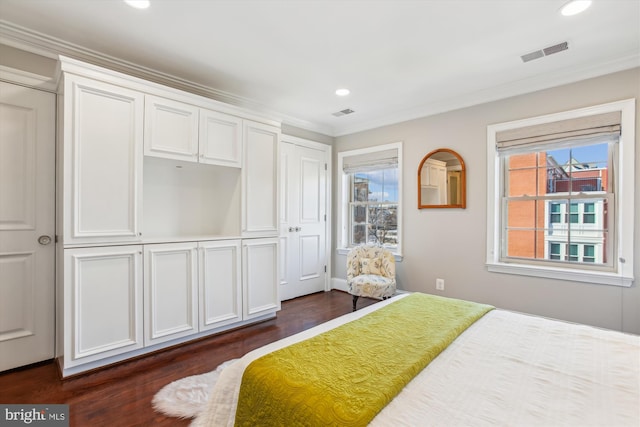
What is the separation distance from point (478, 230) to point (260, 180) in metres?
2.47

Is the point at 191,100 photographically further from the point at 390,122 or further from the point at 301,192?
the point at 390,122

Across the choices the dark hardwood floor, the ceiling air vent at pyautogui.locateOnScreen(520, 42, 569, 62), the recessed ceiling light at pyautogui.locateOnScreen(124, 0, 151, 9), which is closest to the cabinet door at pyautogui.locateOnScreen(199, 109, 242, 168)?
the recessed ceiling light at pyautogui.locateOnScreen(124, 0, 151, 9)

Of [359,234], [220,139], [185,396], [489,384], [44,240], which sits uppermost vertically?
[220,139]

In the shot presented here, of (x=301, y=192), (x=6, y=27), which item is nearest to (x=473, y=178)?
(x=301, y=192)

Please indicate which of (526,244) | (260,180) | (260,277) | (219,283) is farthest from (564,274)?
(219,283)

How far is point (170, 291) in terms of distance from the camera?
8.75 ft

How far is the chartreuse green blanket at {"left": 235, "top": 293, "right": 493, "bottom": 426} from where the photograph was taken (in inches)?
39.1

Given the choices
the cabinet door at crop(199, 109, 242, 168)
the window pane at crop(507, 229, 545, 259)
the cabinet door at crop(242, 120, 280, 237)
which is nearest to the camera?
the cabinet door at crop(199, 109, 242, 168)

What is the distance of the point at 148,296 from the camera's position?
99.4 inches

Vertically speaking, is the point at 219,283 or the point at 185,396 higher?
the point at 219,283

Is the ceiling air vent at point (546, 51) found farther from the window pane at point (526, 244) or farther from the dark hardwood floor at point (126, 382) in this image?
the dark hardwood floor at point (126, 382)

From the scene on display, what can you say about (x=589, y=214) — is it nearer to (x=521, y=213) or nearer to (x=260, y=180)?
(x=521, y=213)

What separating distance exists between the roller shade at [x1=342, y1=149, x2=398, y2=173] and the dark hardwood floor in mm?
2507

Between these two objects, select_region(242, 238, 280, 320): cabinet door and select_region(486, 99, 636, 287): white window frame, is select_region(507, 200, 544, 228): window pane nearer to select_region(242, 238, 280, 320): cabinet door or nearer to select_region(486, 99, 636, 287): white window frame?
select_region(486, 99, 636, 287): white window frame
